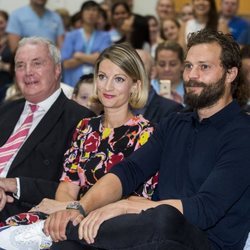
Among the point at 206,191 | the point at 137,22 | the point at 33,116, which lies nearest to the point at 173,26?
the point at 137,22

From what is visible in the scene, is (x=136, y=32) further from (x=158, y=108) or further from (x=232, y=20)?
(x=158, y=108)

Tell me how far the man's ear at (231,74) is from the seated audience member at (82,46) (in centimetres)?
379

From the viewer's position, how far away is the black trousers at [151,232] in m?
2.50

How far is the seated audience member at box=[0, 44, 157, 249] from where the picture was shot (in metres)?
3.27

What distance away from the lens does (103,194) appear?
293 cm

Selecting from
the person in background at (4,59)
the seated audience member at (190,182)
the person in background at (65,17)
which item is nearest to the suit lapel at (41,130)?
the seated audience member at (190,182)

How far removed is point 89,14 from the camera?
6902 millimetres

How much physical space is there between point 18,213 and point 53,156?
0.32 metres

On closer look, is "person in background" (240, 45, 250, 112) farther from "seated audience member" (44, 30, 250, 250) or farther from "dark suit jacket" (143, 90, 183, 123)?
"dark suit jacket" (143, 90, 183, 123)

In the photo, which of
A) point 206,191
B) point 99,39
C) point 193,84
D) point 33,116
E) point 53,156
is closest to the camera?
point 206,191

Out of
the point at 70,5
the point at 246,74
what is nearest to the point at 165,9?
the point at 70,5

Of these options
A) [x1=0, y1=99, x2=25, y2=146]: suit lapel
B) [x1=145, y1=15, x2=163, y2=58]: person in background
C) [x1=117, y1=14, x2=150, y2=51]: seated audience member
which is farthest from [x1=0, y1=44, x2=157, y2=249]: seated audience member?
[x1=145, y1=15, x2=163, y2=58]: person in background

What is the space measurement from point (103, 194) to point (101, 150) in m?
0.41

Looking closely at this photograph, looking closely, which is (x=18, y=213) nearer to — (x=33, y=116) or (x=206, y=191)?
(x=33, y=116)
